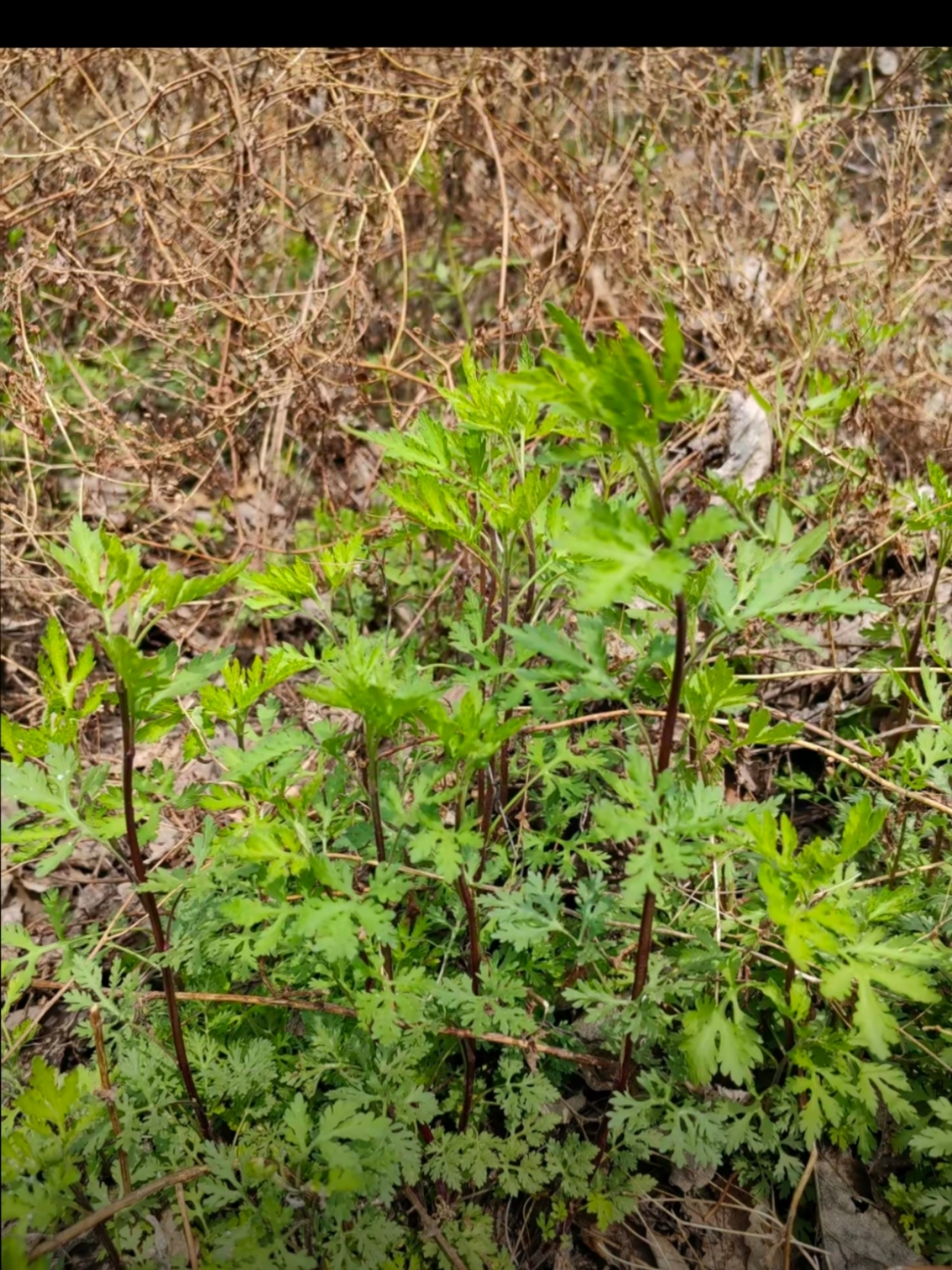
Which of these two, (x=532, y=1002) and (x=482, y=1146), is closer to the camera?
(x=482, y=1146)

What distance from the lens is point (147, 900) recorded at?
188 cm

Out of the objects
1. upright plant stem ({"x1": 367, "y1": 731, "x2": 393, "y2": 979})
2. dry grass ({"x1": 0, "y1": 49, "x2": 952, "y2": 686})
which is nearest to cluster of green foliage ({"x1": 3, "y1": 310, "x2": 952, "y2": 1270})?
upright plant stem ({"x1": 367, "y1": 731, "x2": 393, "y2": 979})

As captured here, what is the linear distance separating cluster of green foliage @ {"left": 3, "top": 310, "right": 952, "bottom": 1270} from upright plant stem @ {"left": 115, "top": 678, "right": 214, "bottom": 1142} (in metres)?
0.01

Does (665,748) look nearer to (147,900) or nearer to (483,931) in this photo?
(483,931)

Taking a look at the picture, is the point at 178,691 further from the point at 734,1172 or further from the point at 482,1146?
the point at 734,1172

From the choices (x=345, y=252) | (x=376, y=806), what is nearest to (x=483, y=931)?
(x=376, y=806)

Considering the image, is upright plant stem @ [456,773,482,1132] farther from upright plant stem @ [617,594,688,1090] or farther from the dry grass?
the dry grass

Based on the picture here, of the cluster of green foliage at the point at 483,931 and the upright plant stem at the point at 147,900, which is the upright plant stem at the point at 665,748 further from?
the upright plant stem at the point at 147,900

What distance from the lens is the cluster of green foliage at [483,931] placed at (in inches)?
63.9

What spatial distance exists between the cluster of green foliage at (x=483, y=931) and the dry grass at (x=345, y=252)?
1.47 m

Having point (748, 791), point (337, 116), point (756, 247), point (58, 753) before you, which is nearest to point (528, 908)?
point (58, 753)

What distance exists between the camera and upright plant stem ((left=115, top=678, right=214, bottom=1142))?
5.41 feet

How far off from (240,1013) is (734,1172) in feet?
4.15

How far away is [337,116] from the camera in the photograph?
359 cm
